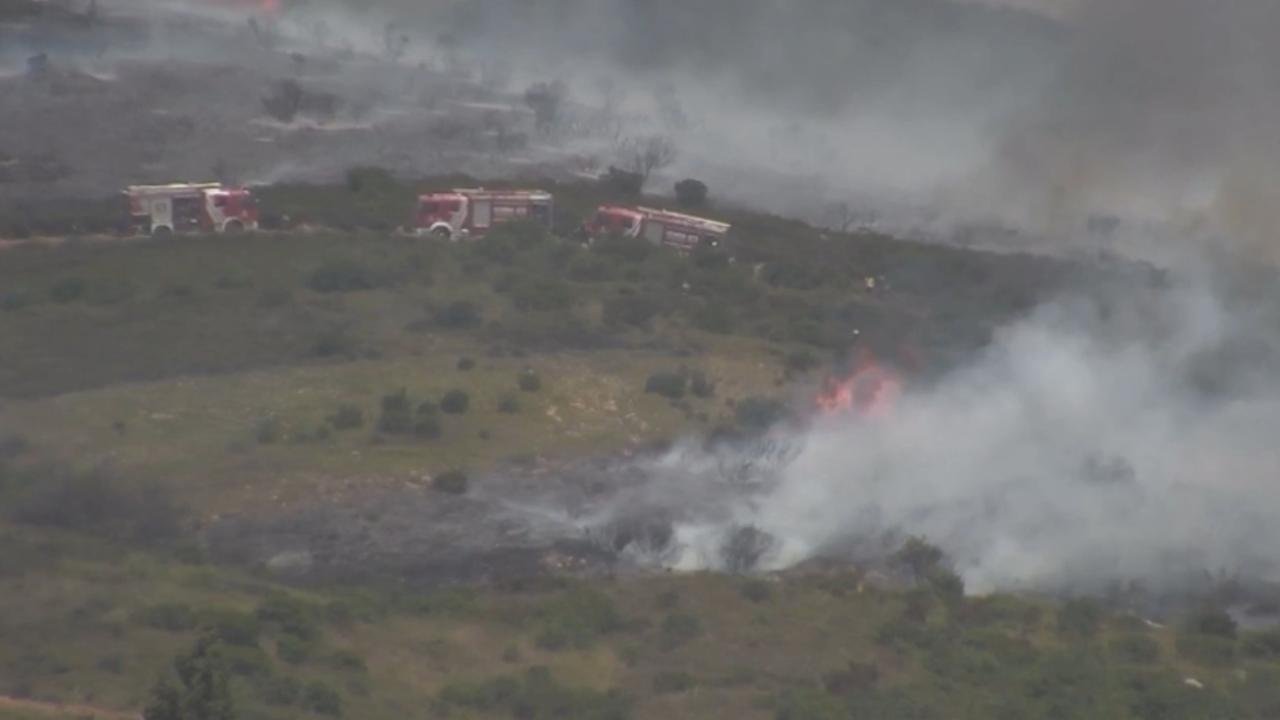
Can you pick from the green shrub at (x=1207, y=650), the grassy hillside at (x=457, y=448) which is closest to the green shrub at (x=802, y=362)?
the grassy hillside at (x=457, y=448)

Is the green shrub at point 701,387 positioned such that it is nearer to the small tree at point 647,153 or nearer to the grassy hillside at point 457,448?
the grassy hillside at point 457,448

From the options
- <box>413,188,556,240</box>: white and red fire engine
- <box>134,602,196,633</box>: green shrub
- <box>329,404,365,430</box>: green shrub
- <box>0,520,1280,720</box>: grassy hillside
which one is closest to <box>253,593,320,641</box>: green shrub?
<box>0,520,1280,720</box>: grassy hillside

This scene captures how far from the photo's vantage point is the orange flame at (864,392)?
147 ft

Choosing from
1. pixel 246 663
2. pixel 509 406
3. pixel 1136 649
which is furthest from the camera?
pixel 509 406

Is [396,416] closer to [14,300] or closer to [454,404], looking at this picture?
[454,404]

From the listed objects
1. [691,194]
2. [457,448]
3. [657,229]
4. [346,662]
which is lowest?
[457,448]

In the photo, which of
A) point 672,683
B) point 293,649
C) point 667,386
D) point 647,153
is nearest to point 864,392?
point 667,386

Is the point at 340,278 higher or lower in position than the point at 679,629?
higher

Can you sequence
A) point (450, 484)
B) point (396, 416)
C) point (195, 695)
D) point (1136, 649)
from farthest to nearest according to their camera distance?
point (396, 416) → point (450, 484) → point (1136, 649) → point (195, 695)

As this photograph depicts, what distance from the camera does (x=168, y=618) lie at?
29078 millimetres

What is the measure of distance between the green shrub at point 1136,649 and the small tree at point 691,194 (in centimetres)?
3899

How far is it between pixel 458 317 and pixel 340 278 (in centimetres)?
413

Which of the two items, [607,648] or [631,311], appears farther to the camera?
[631,311]

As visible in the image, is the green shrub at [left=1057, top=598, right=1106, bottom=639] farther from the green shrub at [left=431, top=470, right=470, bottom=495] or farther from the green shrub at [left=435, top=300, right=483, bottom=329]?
the green shrub at [left=435, top=300, right=483, bottom=329]
